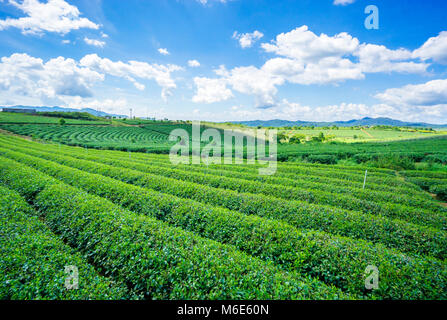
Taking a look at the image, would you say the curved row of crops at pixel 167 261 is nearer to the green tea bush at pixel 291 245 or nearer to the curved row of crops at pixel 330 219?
the green tea bush at pixel 291 245

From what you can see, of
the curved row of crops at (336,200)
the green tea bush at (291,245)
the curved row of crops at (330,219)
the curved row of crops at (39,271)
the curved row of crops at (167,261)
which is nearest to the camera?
the curved row of crops at (39,271)

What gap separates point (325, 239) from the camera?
5.84 meters

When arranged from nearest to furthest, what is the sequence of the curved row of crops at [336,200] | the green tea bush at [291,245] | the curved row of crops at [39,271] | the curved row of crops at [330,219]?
the curved row of crops at [39,271], the green tea bush at [291,245], the curved row of crops at [330,219], the curved row of crops at [336,200]

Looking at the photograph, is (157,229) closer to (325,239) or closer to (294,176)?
(325,239)

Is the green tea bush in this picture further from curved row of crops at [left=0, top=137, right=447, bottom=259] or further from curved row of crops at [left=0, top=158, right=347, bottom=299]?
curved row of crops at [left=0, top=137, right=447, bottom=259]

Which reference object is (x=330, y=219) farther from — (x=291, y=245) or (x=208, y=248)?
(x=208, y=248)

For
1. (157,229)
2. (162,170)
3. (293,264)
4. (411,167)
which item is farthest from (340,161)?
(157,229)

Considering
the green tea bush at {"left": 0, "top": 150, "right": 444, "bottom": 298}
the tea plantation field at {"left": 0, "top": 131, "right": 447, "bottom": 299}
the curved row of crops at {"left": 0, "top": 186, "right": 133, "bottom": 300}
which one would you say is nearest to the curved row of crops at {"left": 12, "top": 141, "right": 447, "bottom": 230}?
the tea plantation field at {"left": 0, "top": 131, "right": 447, "bottom": 299}

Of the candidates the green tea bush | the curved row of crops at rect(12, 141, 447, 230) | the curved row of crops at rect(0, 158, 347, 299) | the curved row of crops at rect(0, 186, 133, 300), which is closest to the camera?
the curved row of crops at rect(0, 186, 133, 300)

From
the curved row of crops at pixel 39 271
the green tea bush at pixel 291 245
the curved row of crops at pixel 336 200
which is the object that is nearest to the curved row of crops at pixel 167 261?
the curved row of crops at pixel 39 271

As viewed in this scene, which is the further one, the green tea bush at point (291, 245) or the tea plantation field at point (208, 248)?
the green tea bush at point (291, 245)

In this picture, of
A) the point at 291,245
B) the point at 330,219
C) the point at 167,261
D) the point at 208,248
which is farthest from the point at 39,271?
the point at 330,219
